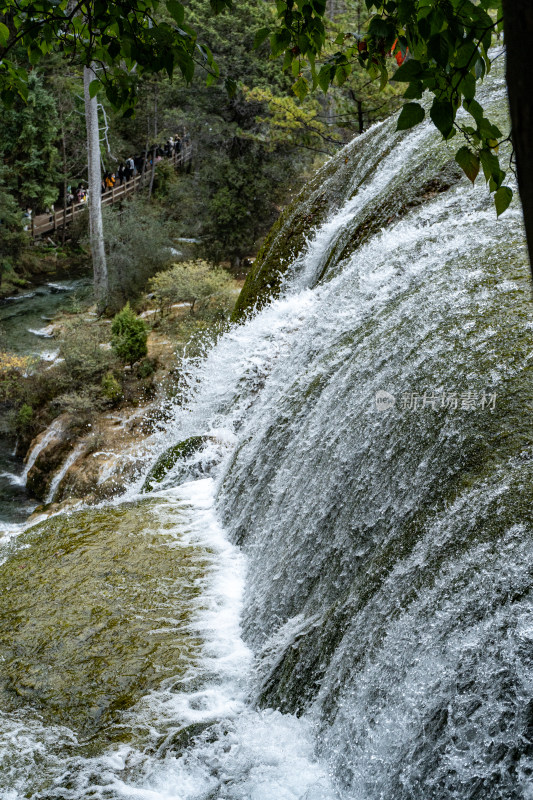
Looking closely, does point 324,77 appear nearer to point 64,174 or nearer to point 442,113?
point 442,113

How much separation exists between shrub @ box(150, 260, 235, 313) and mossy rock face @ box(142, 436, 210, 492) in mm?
7492

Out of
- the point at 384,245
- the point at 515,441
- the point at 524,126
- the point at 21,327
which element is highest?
the point at 524,126

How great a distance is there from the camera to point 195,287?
14.6m

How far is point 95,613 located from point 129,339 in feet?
30.5

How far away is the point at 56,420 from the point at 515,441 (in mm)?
10756

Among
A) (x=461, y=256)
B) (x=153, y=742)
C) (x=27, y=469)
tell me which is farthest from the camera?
(x=27, y=469)

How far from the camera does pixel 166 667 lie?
11.3ft

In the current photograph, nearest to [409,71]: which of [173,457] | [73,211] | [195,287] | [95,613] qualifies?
[95,613]

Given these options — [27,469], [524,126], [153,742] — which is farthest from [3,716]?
[27,469]

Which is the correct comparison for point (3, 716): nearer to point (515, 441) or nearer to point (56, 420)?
point (515, 441)

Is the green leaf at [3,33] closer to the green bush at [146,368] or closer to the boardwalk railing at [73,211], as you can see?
the green bush at [146,368]

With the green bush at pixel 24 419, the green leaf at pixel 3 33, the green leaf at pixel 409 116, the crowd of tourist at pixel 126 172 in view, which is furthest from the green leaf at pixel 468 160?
the crowd of tourist at pixel 126 172

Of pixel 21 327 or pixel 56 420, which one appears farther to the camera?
pixel 21 327

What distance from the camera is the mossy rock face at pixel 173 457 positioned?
6.79 m
